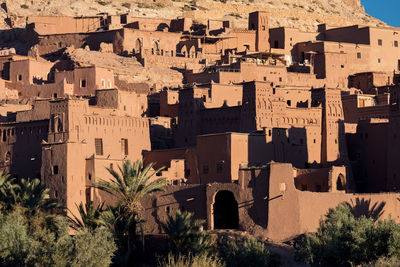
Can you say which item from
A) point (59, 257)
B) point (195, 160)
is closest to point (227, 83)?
point (195, 160)

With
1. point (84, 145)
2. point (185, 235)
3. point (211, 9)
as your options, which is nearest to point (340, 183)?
point (185, 235)

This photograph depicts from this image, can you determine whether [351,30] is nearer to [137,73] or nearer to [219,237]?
[137,73]

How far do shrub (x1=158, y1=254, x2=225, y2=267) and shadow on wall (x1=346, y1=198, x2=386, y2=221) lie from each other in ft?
25.2

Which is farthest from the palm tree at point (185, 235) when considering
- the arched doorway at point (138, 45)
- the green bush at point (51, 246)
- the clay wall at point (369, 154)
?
the arched doorway at point (138, 45)

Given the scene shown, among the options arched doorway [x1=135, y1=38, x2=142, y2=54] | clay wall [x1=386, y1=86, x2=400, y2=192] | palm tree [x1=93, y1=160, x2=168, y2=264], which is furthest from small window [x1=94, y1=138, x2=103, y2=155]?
arched doorway [x1=135, y1=38, x2=142, y2=54]

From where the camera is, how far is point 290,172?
1724 inches

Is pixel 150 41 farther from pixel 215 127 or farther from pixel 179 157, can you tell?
pixel 179 157

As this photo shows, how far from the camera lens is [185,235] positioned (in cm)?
4150

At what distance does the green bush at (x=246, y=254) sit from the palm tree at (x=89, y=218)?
5.02 m

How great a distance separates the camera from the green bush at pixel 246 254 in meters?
40.0

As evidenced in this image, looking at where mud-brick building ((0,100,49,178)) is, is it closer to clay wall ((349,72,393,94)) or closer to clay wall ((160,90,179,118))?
clay wall ((160,90,179,118))

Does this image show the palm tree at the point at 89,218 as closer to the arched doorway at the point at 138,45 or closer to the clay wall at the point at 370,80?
the arched doorway at the point at 138,45

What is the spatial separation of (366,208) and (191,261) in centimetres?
947

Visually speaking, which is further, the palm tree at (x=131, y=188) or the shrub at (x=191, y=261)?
the palm tree at (x=131, y=188)
